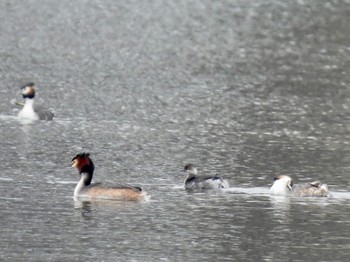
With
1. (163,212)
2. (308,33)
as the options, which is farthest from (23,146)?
(308,33)

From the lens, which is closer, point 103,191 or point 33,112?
point 103,191

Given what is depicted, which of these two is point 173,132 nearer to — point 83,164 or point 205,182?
point 205,182

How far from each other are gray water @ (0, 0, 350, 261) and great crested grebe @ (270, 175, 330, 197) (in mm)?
214

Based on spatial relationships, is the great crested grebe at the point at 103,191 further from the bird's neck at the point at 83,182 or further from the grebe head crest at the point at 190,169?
the grebe head crest at the point at 190,169

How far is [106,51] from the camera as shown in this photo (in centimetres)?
5462

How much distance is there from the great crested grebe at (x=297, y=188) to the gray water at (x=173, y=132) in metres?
0.21

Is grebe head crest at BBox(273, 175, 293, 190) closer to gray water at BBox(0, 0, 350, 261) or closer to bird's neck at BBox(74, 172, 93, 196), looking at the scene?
gray water at BBox(0, 0, 350, 261)

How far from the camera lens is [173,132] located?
1394 inches

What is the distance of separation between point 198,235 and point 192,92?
20.9m

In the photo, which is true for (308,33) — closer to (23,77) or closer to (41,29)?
(41,29)

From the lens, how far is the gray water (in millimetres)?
22641

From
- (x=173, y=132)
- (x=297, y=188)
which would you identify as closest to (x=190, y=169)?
(x=297, y=188)

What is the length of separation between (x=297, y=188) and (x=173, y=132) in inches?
323

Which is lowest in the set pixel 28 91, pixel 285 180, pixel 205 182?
pixel 205 182
